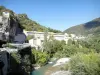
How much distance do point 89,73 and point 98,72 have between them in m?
0.99

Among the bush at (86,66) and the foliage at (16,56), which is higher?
the foliage at (16,56)

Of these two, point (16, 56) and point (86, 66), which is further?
point (16, 56)

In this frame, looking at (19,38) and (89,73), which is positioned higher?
(19,38)

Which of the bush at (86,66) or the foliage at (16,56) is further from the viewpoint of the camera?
the foliage at (16,56)

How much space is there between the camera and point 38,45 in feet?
170

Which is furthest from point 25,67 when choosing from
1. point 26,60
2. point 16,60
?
point 16,60

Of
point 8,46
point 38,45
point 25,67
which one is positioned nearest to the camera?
point 8,46

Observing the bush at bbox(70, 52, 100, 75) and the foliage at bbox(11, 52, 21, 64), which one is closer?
the bush at bbox(70, 52, 100, 75)

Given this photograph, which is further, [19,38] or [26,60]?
[19,38]

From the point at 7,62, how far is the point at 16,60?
2158mm

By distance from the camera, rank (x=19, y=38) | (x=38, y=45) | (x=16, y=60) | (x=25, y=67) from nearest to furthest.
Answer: (x=16, y=60), (x=25, y=67), (x=19, y=38), (x=38, y=45)

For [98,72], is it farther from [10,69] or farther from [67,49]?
[67,49]

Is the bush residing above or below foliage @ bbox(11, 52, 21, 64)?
below

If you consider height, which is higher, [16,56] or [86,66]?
[16,56]
